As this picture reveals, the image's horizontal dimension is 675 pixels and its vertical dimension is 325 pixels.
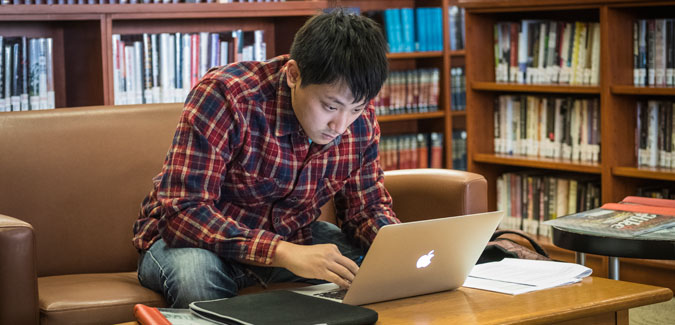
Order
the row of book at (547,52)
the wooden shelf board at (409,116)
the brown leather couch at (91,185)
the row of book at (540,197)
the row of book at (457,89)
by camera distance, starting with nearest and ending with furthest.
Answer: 1. the brown leather couch at (91,185)
2. the row of book at (547,52)
3. the row of book at (540,197)
4. the wooden shelf board at (409,116)
5. the row of book at (457,89)

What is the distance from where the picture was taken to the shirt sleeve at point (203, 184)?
1781 mm

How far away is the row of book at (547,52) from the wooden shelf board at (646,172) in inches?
14.3

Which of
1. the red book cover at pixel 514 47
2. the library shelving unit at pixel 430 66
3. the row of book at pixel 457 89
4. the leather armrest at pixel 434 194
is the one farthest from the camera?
the row of book at pixel 457 89

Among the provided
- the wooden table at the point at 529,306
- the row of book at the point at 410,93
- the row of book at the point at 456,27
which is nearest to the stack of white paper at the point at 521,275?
the wooden table at the point at 529,306

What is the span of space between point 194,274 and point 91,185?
2.08 ft

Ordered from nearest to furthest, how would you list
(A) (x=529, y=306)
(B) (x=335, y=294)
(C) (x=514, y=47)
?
(A) (x=529, y=306) → (B) (x=335, y=294) → (C) (x=514, y=47)

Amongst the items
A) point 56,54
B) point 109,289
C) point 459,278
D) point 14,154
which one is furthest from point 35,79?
point 459,278

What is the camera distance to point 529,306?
1.56 meters

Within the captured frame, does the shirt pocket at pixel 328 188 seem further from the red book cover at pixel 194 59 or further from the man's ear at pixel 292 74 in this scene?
the red book cover at pixel 194 59

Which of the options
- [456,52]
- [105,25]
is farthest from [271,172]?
[456,52]

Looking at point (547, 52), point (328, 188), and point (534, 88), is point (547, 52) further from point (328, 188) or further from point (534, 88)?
point (328, 188)

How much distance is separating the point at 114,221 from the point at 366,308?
99 cm

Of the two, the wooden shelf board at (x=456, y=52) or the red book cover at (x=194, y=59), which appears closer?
the red book cover at (x=194, y=59)

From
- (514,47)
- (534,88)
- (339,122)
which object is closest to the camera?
(339,122)
